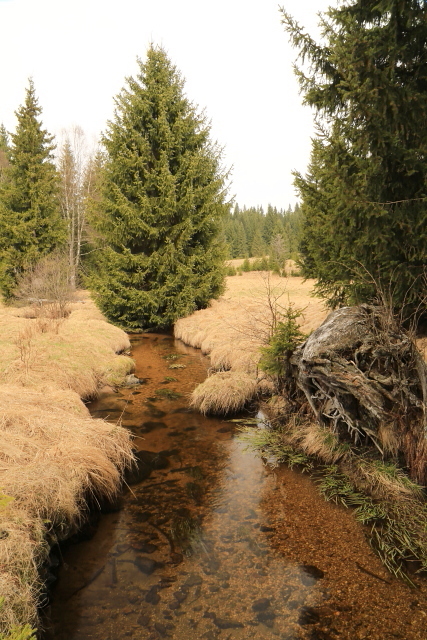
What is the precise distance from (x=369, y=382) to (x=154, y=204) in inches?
602

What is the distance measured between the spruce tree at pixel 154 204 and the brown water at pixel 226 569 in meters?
13.1

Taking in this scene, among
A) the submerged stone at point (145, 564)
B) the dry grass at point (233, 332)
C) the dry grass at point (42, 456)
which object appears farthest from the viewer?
the dry grass at point (233, 332)

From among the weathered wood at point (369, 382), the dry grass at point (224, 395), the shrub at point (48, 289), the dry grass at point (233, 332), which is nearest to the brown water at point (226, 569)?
the weathered wood at point (369, 382)

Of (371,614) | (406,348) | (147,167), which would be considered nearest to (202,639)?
(371,614)

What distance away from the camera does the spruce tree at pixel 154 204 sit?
60.6ft

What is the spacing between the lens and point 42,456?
534cm

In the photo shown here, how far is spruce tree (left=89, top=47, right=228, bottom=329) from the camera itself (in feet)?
60.6

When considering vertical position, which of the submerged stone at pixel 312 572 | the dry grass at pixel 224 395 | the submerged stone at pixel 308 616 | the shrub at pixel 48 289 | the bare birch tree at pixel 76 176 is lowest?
the submerged stone at pixel 312 572

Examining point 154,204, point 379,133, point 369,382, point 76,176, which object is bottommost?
point 369,382

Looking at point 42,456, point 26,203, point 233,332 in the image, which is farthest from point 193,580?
point 26,203

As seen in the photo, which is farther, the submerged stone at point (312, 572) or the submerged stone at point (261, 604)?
the submerged stone at point (312, 572)

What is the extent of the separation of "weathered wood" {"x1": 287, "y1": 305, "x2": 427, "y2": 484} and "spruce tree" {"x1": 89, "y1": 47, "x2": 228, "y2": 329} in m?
13.1

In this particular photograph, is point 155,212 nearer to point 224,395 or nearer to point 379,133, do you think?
point 224,395

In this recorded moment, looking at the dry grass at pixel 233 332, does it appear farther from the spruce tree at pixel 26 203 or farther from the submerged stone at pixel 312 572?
the spruce tree at pixel 26 203
